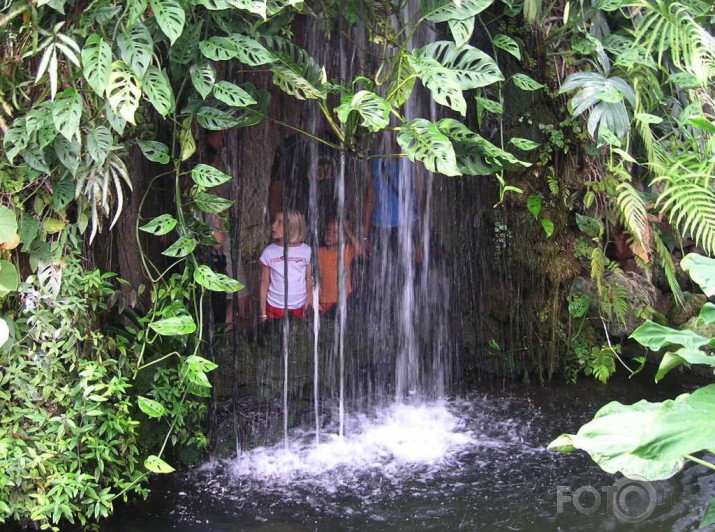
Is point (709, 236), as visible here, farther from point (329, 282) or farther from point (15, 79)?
point (15, 79)

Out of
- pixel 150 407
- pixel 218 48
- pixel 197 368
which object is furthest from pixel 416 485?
pixel 218 48

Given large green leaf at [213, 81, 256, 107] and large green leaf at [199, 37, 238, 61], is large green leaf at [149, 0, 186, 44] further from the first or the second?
large green leaf at [213, 81, 256, 107]

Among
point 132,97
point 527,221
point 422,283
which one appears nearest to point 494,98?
point 527,221

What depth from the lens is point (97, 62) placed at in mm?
2748

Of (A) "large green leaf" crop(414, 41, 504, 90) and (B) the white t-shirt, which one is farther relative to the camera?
(B) the white t-shirt

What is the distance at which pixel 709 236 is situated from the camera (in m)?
3.59

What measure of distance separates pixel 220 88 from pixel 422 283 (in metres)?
2.43

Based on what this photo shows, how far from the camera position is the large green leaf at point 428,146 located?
3.05 metres

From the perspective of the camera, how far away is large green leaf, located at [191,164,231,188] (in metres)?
3.16

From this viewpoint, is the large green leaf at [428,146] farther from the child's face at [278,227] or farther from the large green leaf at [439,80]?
the child's face at [278,227]

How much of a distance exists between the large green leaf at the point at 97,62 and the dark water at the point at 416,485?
1794mm

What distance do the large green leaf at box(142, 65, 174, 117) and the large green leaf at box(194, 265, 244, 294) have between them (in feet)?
2.21

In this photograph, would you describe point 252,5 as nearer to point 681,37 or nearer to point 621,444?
point 621,444

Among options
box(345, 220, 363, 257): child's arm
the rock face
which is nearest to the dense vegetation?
the rock face
